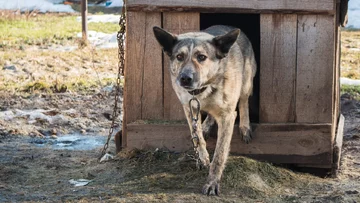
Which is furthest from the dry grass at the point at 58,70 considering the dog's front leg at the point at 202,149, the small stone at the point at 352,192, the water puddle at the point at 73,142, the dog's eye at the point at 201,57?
the small stone at the point at 352,192

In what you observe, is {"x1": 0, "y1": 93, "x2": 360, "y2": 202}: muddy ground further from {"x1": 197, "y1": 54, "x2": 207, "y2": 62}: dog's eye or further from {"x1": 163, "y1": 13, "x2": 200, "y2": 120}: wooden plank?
{"x1": 197, "y1": 54, "x2": 207, "y2": 62}: dog's eye

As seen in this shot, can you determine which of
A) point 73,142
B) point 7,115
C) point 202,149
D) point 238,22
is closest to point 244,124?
point 202,149

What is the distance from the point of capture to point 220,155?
20.7 ft

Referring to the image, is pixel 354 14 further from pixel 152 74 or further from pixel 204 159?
pixel 204 159

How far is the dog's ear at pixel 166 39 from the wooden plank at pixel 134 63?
0.89 metres

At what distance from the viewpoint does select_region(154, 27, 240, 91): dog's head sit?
594 centimetres

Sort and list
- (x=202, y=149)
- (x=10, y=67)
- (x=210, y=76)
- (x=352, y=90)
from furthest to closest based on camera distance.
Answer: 1. (x=10, y=67)
2. (x=352, y=90)
3. (x=202, y=149)
4. (x=210, y=76)

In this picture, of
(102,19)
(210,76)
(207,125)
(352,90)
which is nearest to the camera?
(210,76)

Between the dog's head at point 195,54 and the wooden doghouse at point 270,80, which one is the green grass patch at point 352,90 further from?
the dog's head at point 195,54

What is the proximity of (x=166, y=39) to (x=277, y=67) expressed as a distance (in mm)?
1353

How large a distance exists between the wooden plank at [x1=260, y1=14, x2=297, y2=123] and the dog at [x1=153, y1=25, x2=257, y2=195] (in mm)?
492

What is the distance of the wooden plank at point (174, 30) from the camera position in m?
7.09

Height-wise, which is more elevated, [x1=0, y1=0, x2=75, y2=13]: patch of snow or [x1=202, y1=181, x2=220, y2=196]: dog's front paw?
[x1=0, y1=0, x2=75, y2=13]: patch of snow

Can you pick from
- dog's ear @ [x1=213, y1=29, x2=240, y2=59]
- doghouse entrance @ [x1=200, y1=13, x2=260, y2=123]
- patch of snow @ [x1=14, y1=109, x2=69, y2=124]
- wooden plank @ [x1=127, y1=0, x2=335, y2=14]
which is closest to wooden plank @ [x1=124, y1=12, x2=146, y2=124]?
wooden plank @ [x1=127, y1=0, x2=335, y2=14]
